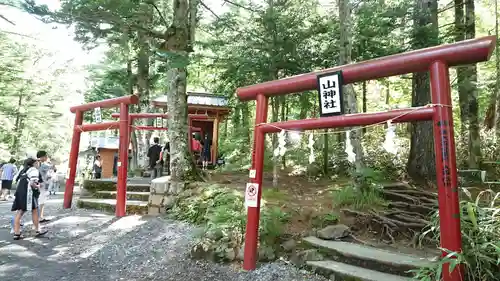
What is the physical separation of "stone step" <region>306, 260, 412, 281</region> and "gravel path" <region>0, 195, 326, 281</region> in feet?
0.45

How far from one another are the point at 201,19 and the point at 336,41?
249 inches

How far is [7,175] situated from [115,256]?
9.21 metres

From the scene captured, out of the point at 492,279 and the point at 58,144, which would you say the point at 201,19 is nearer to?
the point at 492,279

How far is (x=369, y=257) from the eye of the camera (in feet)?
13.8

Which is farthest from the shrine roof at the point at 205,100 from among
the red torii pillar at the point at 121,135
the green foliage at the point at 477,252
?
the green foliage at the point at 477,252

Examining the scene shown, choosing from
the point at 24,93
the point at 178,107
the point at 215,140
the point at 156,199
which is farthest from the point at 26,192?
the point at 24,93

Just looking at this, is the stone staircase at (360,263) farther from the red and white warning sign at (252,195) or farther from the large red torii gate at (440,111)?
the red and white warning sign at (252,195)

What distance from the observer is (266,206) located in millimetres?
6250

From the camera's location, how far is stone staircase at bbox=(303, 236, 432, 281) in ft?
12.8

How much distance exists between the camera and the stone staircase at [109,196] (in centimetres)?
838

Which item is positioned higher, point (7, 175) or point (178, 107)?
point (178, 107)

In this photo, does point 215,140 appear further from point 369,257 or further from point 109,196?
point 369,257

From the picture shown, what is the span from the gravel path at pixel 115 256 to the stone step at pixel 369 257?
47 centimetres

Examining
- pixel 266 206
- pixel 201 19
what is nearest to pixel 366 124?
pixel 266 206
